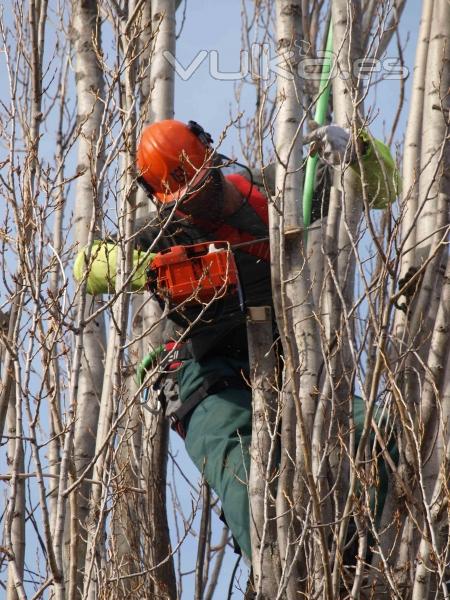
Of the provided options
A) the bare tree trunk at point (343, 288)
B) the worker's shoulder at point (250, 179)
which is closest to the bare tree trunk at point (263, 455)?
the bare tree trunk at point (343, 288)

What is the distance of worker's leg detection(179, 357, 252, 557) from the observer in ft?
14.7

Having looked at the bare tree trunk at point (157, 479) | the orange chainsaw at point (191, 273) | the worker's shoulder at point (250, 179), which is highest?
the worker's shoulder at point (250, 179)

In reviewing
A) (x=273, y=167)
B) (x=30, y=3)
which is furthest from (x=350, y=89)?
(x=30, y=3)

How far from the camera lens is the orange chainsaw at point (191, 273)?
14.6 ft

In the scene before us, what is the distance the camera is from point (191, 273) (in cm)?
448

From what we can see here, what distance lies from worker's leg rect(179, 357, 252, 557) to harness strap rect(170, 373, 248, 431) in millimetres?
18

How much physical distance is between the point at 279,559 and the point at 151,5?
3.13 metres

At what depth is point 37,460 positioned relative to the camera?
3.28 meters

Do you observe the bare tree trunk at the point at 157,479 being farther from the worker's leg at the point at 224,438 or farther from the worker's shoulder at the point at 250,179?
the worker's shoulder at the point at 250,179

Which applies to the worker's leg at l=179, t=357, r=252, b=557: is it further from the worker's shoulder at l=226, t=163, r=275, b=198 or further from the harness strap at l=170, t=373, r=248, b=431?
the worker's shoulder at l=226, t=163, r=275, b=198

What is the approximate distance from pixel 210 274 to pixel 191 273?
0.26ft

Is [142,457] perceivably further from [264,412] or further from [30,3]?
[30,3]

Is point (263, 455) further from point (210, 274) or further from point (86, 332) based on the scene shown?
point (86, 332)

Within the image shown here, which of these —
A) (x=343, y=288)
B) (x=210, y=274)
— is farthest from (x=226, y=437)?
(x=343, y=288)
